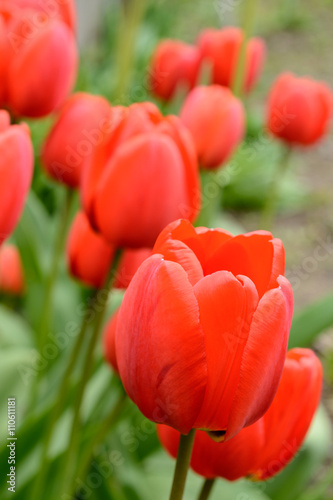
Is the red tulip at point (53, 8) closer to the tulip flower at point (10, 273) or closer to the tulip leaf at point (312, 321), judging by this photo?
the tulip leaf at point (312, 321)

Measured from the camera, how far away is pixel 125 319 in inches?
12.7

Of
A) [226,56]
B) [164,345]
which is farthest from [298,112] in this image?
[164,345]

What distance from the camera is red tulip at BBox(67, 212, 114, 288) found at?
26.6 inches

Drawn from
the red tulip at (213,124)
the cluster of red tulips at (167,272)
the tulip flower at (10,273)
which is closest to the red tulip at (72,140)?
the cluster of red tulips at (167,272)

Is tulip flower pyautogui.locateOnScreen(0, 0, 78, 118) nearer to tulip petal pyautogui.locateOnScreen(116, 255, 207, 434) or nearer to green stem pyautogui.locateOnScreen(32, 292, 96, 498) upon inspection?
green stem pyautogui.locateOnScreen(32, 292, 96, 498)

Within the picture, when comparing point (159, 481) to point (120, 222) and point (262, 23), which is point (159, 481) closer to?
point (120, 222)

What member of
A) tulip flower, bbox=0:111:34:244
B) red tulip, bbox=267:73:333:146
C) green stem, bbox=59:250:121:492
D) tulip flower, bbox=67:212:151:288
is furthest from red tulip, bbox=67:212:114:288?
red tulip, bbox=267:73:333:146

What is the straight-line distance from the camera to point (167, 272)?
0.99 ft

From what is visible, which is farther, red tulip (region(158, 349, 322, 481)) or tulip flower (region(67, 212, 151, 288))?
tulip flower (region(67, 212, 151, 288))

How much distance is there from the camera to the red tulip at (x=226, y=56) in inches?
65.3

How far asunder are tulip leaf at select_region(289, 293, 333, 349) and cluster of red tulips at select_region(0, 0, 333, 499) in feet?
→ 0.85

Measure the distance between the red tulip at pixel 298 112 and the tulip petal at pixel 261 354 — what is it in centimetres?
119

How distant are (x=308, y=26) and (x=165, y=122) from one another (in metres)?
5.65

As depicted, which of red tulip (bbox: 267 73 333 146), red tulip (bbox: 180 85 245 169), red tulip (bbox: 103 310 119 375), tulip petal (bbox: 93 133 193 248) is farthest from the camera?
red tulip (bbox: 267 73 333 146)
